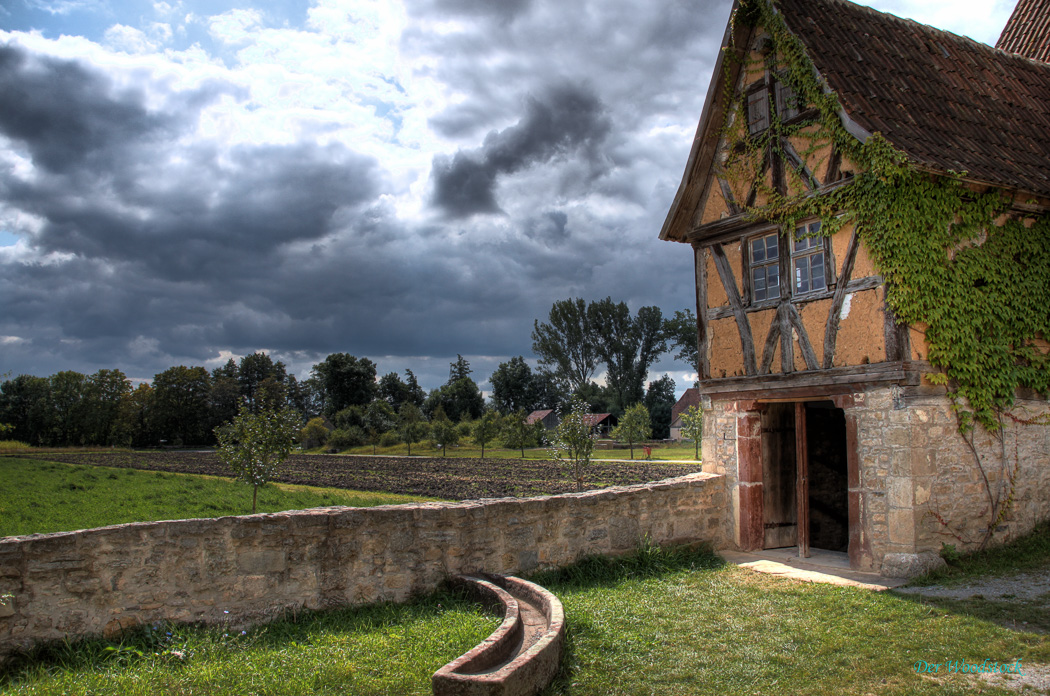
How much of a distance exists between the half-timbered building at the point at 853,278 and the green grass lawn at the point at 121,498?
1087cm

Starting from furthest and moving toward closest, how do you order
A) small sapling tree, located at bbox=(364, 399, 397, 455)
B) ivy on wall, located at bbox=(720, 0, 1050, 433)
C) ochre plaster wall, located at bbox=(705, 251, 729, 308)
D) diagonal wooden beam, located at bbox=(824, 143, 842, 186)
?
small sapling tree, located at bbox=(364, 399, 397, 455) → ochre plaster wall, located at bbox=(705, 251, 729, 308) → diagonal wooden beam, located at bbox=(824, 143, 842, 186) → ivy on wall, located at bbox=(720, 0, 1050, 433)

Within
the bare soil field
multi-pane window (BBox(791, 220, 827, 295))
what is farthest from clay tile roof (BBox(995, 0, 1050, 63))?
the bare soil field

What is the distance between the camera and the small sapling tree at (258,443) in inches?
682

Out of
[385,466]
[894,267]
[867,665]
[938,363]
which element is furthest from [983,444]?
[385,466]

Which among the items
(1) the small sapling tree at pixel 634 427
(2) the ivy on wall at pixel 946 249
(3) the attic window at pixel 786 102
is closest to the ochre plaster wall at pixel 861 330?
(2) the ivy on wall at pixel 946 249

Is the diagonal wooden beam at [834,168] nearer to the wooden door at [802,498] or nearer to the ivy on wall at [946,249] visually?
the ivy on wall at [946,249]

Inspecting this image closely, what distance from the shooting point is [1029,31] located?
14836mm

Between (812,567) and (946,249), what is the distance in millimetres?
4833

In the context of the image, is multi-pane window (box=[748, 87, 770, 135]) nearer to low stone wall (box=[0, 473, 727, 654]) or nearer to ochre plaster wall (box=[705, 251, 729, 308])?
ochre plaster wall (box=[705, 251, 729, 308])

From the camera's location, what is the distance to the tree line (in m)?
64.8

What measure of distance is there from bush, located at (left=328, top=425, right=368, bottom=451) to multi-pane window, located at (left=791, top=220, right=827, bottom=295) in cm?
5655

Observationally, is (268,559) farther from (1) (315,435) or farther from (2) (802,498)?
(1) (315,435)

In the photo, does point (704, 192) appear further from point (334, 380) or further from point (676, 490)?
point (334, 380)

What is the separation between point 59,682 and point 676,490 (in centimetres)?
769
